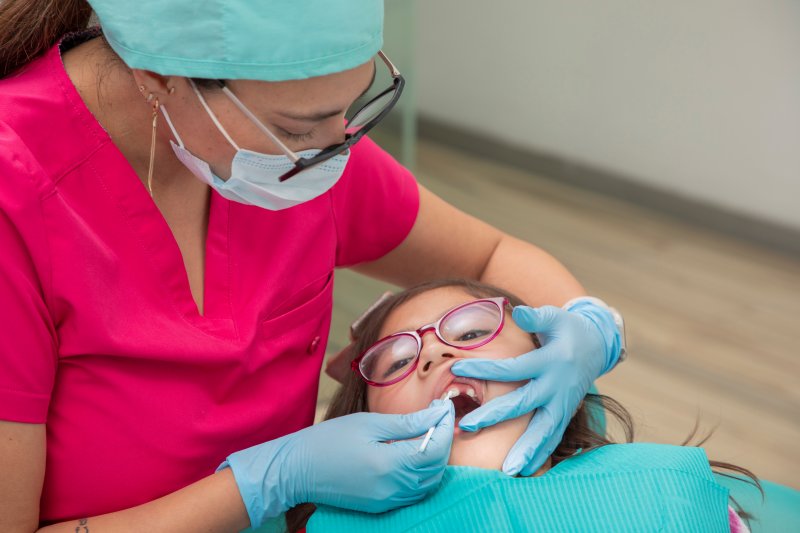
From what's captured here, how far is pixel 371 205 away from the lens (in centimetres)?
169

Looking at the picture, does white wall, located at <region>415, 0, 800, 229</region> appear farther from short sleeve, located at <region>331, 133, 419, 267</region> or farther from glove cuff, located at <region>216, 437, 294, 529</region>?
glove cuff, located at <region>216, 437, 294, 529</region>

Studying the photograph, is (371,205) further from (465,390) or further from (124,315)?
(124,315)

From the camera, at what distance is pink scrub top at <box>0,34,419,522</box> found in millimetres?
1188

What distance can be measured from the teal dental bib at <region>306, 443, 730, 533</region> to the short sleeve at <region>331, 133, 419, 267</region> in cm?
52

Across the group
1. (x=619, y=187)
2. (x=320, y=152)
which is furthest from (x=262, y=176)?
(x=619, y=187)

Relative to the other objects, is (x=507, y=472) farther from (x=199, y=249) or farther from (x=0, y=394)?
(x=0, y=394)

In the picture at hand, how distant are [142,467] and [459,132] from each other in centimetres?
306

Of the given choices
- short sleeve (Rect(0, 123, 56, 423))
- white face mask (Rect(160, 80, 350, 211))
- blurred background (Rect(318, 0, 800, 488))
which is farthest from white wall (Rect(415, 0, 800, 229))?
short sleeve (Rect(0, 123, 56, 423))

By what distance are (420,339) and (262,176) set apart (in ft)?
1.37

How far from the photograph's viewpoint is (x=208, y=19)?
1.13 m

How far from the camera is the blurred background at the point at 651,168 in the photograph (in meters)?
2.85

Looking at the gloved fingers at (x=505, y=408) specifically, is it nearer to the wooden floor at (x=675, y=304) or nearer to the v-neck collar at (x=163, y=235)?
the v-neck collar at (x=163, y=235)

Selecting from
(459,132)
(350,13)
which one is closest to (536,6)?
(459,132)

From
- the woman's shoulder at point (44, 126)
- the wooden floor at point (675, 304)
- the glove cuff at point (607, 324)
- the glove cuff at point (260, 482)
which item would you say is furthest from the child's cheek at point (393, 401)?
the wooden floor at point (675, 304)
